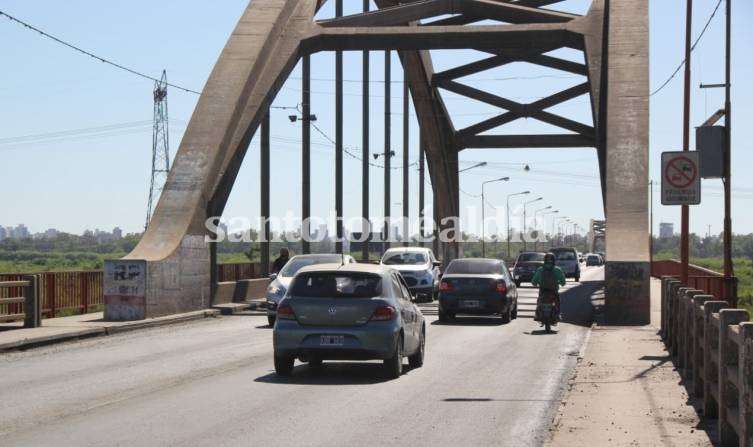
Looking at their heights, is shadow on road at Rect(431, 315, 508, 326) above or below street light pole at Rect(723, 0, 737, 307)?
below

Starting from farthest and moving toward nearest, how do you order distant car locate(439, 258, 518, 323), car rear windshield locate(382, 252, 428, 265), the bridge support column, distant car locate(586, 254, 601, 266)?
1. distant car locate(586, 254, 601, 266)
2. car rear windshield locate(382, 252, 428, 265)
3. distant car locate(439, 258, 518, 323)
4. the bridge support column

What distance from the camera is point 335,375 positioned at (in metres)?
16.2

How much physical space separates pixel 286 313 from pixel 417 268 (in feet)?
78.0

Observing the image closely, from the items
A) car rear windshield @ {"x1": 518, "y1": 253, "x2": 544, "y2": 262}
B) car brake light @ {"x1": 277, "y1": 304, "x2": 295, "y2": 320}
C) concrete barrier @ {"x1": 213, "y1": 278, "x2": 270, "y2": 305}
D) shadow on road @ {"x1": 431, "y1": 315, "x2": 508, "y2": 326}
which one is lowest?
shadow on road @ {"x1": 431, "y1": 315, "x2": 508, "y2": 326}

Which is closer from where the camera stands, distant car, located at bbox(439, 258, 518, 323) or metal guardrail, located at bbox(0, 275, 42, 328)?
metal guardrail, located at bbox(0, 275, 42, 328)

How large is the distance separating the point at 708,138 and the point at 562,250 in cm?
4681

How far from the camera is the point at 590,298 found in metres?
44.7

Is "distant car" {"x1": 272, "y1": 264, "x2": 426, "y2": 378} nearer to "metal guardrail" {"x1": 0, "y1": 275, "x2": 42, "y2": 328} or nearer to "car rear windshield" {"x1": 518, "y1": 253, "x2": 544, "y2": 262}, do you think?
"metal guardrail" {"x1": 0, "y1": 275, "x2": 42, "y2": 328}

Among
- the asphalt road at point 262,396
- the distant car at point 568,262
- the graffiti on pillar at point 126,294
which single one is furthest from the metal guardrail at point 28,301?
the distant car at point 568,262

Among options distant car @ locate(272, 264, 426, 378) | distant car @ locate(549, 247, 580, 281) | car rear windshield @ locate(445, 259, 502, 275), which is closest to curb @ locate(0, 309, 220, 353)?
car rear windshield @ locate(445, 259, 502, 275)

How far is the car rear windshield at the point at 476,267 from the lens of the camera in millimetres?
29372

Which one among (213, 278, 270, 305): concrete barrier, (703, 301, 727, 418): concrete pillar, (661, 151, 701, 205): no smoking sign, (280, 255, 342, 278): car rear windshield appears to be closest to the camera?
(703, 301, 727, 418): concrete pillar

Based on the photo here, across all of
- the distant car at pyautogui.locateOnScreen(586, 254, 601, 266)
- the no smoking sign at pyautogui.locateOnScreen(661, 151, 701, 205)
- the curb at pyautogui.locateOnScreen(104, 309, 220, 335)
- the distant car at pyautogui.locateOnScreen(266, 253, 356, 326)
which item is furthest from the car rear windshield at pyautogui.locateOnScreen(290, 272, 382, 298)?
the distant car at pyautogui.locateOnScreen(586, 254, 601, 266)

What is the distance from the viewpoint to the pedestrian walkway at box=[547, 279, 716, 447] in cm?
1038
